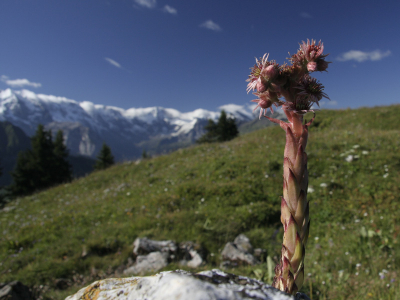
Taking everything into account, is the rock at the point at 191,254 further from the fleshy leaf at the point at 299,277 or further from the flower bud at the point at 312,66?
the flower bud at the point at 312,66

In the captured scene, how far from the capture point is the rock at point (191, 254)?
568 centimetres

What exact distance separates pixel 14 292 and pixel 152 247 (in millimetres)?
3176

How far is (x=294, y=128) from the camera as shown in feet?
Result: 4.38

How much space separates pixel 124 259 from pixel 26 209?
1163 centimetres

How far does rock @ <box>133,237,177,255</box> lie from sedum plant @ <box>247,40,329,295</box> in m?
5.48

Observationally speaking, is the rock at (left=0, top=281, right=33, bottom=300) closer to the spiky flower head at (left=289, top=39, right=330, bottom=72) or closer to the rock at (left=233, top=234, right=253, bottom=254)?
the rock at (left=233, top=234, right=253, bottom=254)

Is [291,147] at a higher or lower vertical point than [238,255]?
higher

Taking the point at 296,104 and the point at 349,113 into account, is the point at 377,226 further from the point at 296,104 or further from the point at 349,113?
the point at 349,113

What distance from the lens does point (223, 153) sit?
14.8 metres

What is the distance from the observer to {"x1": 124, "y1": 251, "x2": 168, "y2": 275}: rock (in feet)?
17.5

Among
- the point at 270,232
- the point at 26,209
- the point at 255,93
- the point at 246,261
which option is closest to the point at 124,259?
the point at 246,261

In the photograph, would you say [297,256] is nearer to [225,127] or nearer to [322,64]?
[322,64]

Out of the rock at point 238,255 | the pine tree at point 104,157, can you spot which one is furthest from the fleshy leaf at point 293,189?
the pine tree at point 104,157

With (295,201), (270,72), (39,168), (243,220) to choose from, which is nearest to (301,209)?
(295,201)
